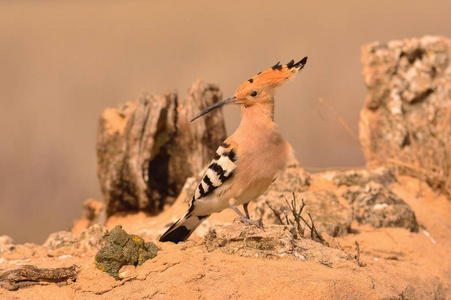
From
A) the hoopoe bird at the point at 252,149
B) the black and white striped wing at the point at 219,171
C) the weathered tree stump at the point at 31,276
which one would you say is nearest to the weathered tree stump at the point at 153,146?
the black and white striped wing at the point at 219,171

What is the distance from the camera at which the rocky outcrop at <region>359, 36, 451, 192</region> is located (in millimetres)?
7676

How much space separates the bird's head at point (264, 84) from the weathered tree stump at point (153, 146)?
309 centimetres

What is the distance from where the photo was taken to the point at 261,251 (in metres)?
3.42

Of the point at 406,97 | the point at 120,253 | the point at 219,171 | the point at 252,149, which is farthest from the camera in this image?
the point at 406,97

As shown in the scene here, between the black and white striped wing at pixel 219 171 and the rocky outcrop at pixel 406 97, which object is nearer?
the black and white striped wing at pixel 219 171

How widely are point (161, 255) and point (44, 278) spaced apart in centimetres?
70

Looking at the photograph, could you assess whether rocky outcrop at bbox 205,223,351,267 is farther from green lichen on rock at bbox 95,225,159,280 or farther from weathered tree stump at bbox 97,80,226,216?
weathered tree stump at bbox 97,80,226,216

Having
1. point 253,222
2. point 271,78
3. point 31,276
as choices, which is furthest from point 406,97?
point 31,276

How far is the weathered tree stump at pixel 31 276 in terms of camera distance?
3.12m

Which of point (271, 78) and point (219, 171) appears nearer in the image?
point (271, 78)

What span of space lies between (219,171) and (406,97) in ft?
15.8

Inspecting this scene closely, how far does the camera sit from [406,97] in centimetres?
788

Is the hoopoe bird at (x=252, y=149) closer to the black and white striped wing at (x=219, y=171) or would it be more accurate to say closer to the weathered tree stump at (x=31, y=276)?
the black and white striped wing at (x=219, y=171)

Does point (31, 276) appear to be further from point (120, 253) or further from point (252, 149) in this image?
point (252, 149)
